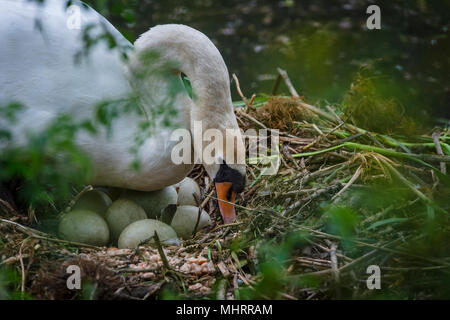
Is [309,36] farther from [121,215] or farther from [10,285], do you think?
[10,285]

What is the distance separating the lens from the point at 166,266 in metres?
2.46

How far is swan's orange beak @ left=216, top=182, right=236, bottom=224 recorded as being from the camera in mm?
2990

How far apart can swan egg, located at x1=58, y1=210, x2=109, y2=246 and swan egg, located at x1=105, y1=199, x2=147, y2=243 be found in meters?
0.09

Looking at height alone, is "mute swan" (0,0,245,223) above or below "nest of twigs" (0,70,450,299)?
above

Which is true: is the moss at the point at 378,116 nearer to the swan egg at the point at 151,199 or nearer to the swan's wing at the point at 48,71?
the swan egg at the point at 151,199

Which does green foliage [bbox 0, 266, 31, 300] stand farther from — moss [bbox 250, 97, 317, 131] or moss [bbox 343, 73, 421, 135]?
moss [bbox 343, 73, 421, 135]

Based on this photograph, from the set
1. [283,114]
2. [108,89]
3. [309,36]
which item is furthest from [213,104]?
[309,36]

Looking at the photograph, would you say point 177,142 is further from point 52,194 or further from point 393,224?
point 393,224

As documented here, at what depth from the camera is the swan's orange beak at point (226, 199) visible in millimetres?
2990

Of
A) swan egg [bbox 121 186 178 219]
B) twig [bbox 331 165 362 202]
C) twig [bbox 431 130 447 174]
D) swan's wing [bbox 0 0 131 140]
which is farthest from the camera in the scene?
swan egg [bbox 121 186 178 219]

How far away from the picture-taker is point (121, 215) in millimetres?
3014

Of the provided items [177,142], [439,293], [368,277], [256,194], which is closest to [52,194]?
[177,142]

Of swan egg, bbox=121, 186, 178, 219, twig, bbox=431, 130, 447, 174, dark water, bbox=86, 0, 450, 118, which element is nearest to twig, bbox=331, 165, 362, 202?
twig, bbox=431, 130, 447, 174

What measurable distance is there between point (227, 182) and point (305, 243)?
2.06 ft
